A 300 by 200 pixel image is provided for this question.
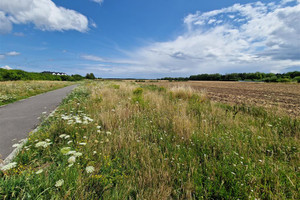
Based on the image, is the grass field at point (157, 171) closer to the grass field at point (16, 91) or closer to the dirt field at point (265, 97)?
the dirt field at point (265, 97)

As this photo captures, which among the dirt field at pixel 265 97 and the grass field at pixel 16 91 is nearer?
the dirt field at pixel 265 97

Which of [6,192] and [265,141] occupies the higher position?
[6,192]

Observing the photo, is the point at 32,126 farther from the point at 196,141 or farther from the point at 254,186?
the point at 254,186

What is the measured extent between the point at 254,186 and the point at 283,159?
137 cm

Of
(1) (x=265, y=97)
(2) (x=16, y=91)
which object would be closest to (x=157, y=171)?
(2) (x=16, y=91)

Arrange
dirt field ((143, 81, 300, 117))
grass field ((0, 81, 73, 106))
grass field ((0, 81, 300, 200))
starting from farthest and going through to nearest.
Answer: grass field ((0, 81, 73, 106)) < dirt field ((143, 81, 300, 117)) < grass field ((0, 81, 300, 200))

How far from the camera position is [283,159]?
7.95ft

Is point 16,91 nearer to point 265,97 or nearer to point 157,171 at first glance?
point 157,171

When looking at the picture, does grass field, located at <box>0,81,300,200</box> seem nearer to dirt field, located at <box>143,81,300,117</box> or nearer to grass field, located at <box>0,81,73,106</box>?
dirt field, located at <box>143,81,300,117</box>

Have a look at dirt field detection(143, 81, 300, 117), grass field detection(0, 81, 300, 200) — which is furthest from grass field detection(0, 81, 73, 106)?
dirt field detection(143, 81, 300, 117)

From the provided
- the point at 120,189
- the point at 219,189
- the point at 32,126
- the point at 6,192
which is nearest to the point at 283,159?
the point at 219,189

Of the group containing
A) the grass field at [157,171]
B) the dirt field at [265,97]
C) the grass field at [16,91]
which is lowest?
the dirt field at [265,97]

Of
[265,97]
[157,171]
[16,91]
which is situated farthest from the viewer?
[265,97]

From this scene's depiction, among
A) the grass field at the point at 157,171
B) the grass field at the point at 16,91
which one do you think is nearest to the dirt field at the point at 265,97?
the grass field at the point at 157,171
